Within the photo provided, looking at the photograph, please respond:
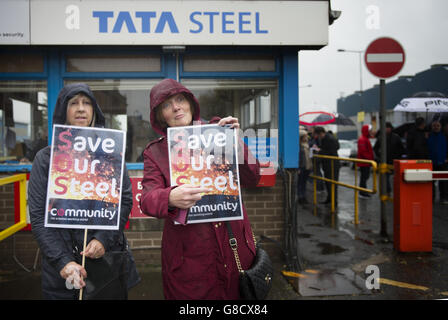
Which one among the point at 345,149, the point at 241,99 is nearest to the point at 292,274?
the point at 241,99

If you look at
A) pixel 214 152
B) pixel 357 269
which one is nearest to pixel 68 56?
pixel 214 152

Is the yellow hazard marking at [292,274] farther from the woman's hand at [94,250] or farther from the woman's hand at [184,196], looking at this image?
Answer: the woman's hand at [184,196]

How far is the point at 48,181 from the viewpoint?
2191mm

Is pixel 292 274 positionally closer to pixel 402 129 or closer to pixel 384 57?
pixel 384 57

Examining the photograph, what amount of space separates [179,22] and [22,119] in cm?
236

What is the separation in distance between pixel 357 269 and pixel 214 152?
346 centimetres

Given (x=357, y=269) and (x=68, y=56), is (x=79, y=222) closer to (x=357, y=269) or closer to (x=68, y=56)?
(x=68, y=56)

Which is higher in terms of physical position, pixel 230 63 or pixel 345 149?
pixel 230 63

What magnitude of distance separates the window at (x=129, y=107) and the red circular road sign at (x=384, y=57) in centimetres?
274

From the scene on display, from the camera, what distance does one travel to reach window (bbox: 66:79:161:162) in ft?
15.7

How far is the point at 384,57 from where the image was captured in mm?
4742

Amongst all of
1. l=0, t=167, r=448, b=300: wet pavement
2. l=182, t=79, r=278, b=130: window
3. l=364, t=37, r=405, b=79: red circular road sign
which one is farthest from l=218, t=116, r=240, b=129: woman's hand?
l=364, t=37, r=405, b=79: red circular road sign

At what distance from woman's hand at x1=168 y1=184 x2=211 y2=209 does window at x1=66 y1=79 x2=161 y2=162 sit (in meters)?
3.09
